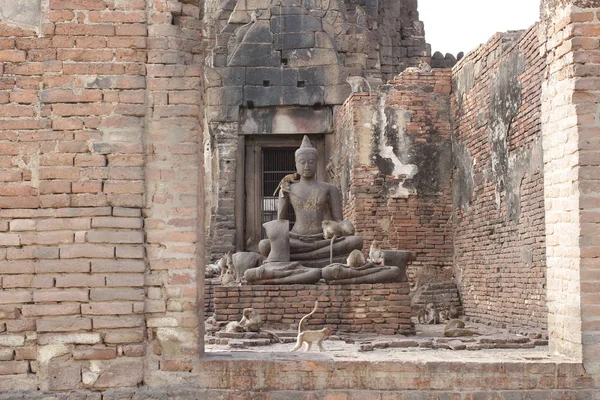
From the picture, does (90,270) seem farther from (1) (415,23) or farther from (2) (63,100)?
(1) (415,23)

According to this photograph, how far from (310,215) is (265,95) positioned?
19.4ft

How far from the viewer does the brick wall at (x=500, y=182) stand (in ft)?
36.0

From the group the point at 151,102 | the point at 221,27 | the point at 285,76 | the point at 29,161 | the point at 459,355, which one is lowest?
the point at 459,355

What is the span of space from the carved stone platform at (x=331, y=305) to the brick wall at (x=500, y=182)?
1.92m

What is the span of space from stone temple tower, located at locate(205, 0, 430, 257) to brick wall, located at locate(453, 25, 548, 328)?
10.3ft

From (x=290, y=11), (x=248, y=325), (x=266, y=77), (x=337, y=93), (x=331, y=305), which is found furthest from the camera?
(x=290, y=11)

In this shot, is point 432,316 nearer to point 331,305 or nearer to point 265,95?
point 331,305

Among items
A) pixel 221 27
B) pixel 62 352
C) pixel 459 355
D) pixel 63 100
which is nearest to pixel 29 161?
pixel 63 100

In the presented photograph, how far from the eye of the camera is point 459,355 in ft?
21.7

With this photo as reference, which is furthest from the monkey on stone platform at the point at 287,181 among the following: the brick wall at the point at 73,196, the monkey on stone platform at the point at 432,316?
the brick wall at the point at 73,196

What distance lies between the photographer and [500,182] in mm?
12391

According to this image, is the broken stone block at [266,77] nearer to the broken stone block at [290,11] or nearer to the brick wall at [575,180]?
the broken stone block at [290,11]

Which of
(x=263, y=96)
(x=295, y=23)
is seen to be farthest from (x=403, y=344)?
(x=295, y=23)

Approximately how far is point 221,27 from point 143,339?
13.4 meters
